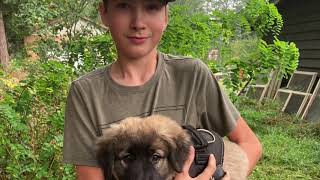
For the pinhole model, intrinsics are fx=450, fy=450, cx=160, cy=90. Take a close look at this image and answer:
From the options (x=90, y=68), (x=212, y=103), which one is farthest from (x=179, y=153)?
(x=90, y=68)

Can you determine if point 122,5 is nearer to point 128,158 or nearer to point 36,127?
point 128,158

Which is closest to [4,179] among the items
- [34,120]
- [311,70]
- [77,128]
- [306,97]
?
[34,120]

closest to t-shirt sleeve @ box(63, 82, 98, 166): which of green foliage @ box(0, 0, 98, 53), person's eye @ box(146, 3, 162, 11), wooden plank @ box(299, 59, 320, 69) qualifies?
person's eye @ box(146, 3, 162, 11)

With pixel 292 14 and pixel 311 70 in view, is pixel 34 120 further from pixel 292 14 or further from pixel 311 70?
pixel 292 14

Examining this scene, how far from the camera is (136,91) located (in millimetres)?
2473

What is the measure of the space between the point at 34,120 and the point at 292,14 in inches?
448

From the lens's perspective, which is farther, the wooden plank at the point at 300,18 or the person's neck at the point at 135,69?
the wooden plank at the point at 300,18

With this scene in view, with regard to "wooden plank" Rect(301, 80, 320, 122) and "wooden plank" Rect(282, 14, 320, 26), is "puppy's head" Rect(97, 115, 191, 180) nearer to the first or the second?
"wooden plank" Rect(301, 80, 320, 122)

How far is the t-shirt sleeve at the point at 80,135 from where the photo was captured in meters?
2.48

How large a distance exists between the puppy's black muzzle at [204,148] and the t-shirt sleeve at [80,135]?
528 mm

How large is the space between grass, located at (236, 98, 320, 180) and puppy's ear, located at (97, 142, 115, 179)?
16.9ft

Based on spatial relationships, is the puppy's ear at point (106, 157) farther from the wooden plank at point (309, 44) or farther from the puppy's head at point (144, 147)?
the wooden plank at point (309, 44)

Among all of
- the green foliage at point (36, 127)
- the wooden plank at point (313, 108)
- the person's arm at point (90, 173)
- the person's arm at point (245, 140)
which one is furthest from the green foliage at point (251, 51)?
the wooden plank at point (313, 108)

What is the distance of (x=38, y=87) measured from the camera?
4285mm
